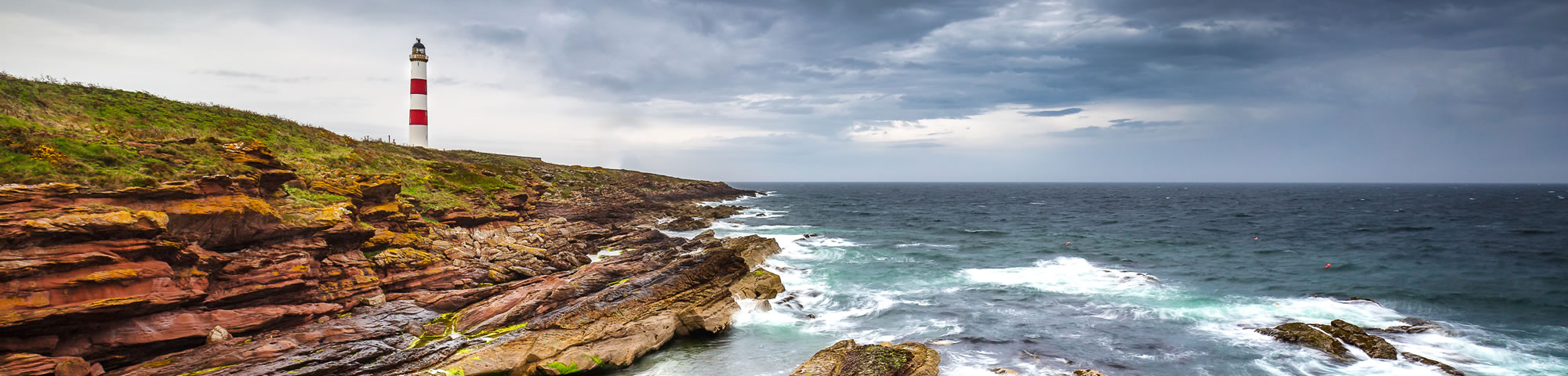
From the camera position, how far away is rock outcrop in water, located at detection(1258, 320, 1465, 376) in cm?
1805

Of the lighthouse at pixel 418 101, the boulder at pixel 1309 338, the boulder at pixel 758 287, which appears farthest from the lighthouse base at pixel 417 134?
the boulder at pixel 1309 338

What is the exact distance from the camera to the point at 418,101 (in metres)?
51.7

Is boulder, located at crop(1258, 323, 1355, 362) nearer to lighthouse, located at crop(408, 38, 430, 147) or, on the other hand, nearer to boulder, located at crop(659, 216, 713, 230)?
boulder, located at crop(659, 216, 713, 230)

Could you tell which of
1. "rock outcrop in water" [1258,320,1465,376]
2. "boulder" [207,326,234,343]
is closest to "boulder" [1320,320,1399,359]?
"rock outcrop in water" [1258,320,1465,376]

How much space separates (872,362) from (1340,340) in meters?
15.8

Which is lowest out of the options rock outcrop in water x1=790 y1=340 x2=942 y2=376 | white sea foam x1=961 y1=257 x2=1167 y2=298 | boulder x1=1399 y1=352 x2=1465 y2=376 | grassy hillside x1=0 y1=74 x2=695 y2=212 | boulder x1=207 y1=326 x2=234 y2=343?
white sea foam x1=961 y1=257 x2=1167 y2=298

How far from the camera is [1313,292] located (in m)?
28.3

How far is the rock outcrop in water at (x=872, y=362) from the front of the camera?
606 inches

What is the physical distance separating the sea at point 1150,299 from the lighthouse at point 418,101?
1022 inches

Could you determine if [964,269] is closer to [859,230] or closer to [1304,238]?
[859,230]

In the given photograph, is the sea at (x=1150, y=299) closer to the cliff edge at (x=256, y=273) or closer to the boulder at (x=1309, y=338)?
the boulder at (x=1309, y=338)

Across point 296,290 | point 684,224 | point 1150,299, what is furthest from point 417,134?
point 1150,299

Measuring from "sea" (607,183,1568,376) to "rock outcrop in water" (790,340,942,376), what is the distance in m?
1.74

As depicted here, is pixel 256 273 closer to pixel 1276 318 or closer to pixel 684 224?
pixel 684 224
